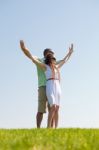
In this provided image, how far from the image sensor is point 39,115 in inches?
523

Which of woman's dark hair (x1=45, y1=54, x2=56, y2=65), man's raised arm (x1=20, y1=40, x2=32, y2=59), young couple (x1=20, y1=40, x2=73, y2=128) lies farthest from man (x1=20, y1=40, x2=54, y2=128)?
man's raised arm (x1=20, y1=40, x2=32, y2=59)

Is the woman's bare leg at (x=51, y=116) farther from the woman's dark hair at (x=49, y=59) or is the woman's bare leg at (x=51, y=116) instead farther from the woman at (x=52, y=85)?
the woman's dark hair at (x=49, y=59)

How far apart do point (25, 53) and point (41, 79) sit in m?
0.91

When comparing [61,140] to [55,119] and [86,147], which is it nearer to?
[86,147]

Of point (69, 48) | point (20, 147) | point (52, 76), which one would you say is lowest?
point (20, 147)

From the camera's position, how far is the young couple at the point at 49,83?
12.3 m

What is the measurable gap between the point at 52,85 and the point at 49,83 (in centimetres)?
10

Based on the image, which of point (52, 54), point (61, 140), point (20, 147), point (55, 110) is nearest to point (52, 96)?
point (55, 110)

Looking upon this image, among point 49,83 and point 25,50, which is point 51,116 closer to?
point 49,83

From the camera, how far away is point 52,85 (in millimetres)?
12383

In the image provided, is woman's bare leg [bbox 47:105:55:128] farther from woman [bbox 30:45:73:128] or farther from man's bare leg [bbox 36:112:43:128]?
man's bare leg [bbox 36:112:43:128]

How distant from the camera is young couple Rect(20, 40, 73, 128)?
12305 mm

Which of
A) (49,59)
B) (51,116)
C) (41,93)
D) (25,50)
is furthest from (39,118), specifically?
(25,50)

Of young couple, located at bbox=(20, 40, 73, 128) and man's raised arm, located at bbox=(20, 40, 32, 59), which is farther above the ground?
man's raised arm, located at bbox=(20, 40, 32, 59)
